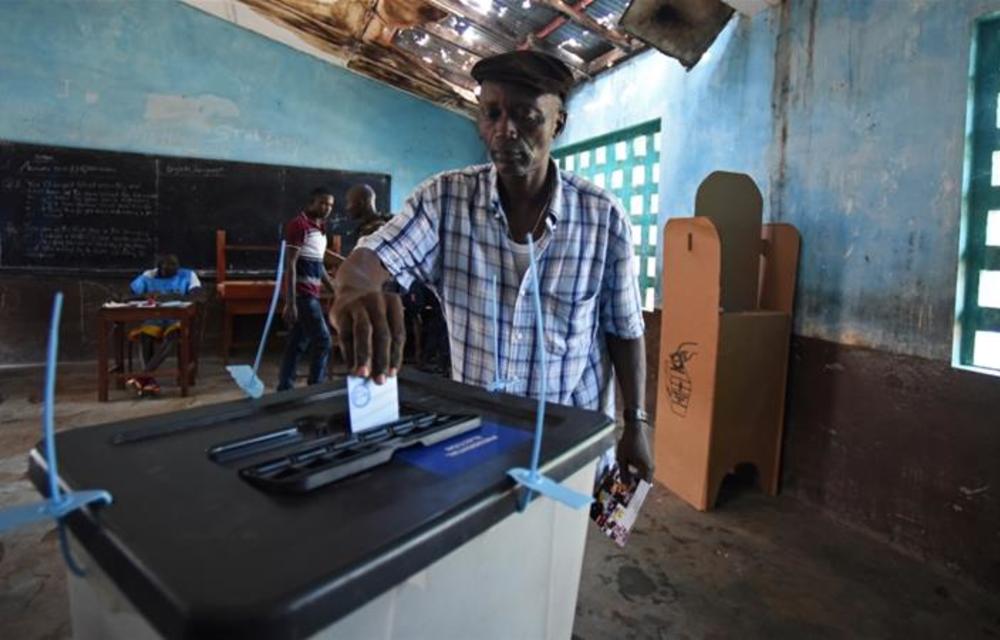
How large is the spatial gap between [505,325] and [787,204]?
194cm

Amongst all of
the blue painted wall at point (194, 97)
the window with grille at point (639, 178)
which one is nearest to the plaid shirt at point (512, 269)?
the window with grille at point (639, 178)

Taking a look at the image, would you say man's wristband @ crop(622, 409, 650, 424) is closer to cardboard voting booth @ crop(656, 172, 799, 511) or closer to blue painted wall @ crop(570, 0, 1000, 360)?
cardboard voting booth @ crop(656, 172, 799, 511)

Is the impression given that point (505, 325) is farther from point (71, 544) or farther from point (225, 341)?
point (225, 341)

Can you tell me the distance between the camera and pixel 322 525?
462 millimetres

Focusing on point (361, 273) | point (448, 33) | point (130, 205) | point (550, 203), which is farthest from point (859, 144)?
point (130, 205)

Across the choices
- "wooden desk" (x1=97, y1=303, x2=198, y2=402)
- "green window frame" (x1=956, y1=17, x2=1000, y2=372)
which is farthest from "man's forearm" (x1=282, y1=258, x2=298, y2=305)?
"green window frame" (x1=956, y1=17, x2=1000, y2=372)

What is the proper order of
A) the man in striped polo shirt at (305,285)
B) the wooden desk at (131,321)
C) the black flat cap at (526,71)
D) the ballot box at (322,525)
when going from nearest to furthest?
the ballot box at (322,525)
the black flat cap at (526,71)
the man in striped polo shirt at (305,285)
the wooden desk at (131,321)

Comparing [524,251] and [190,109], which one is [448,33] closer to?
[190,109]

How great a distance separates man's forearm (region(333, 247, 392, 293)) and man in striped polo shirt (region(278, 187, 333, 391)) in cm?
254

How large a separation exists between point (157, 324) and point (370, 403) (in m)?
4.13

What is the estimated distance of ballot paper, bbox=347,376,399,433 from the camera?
26.1 inches

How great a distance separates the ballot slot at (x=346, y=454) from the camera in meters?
0.53

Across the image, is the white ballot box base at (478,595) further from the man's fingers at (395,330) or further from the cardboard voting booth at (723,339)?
the cardboard voting booth at (723,339)

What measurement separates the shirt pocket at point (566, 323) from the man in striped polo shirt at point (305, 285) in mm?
2581
